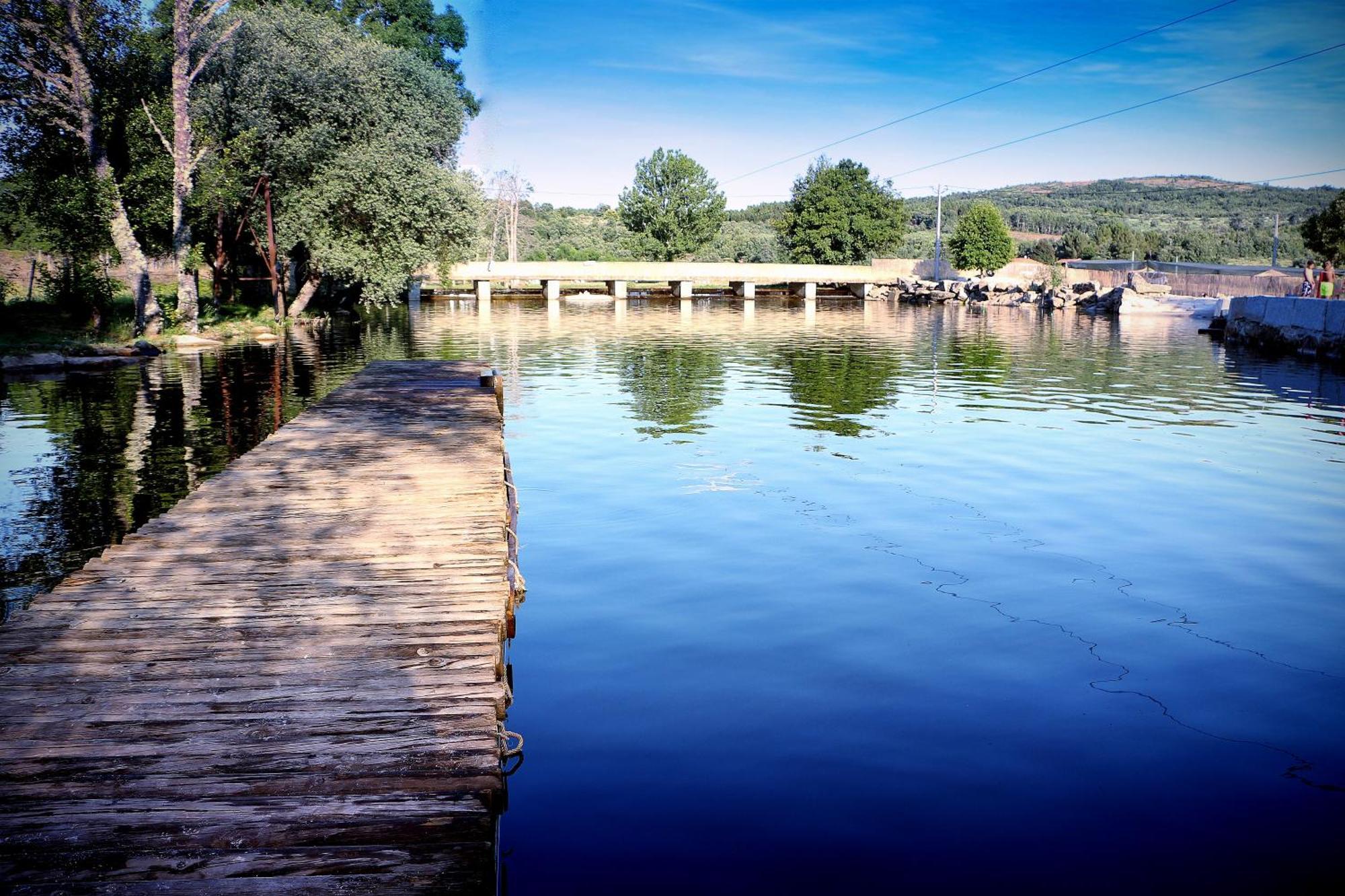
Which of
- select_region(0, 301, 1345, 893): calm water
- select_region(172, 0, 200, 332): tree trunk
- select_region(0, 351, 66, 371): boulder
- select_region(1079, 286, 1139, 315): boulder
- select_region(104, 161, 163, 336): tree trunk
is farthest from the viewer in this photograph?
select_region(1079, 286, 1139, 315): boulder

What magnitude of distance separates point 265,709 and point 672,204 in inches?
3898

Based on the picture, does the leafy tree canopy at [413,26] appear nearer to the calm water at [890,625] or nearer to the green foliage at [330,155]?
the green foliage at [330,155]

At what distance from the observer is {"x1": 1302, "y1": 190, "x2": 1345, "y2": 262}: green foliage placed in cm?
6800

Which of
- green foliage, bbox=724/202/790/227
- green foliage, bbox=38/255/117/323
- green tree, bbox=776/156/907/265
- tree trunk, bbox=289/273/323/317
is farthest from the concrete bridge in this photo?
green foliage, bbox=724/202/790/227

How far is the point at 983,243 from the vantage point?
96.8 m

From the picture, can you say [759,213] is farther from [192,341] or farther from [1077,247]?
[192,341]

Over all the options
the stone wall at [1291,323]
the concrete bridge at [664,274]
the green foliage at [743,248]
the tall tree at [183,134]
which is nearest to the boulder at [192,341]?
the tall tree at [183,134]

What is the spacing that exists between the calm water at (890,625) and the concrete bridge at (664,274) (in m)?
49.1

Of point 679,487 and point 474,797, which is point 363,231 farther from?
point 474,797

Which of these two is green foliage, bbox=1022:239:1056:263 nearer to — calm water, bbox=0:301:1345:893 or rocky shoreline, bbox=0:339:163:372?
rocky shoreline, bbox=0:339:163:372

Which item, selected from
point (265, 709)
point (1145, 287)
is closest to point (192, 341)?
point (265, 709)

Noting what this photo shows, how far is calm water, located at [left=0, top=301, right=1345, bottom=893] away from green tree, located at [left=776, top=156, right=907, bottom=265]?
77.1 metres

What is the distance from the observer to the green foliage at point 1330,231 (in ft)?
223

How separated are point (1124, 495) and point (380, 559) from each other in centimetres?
1030
